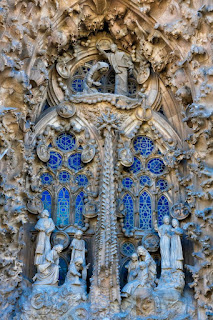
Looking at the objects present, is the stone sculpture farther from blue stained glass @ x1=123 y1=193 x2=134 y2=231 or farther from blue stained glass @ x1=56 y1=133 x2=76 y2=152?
blue stained glass @ x1=56 y1=133 x2=76 y2=152

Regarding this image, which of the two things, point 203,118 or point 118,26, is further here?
point 118,26

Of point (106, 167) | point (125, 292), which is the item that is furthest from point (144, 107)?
point (125, 292)

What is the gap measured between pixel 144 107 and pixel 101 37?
1.66 meters

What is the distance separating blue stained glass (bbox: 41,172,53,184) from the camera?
479 inches

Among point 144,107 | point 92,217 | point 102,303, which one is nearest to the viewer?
point 102,303

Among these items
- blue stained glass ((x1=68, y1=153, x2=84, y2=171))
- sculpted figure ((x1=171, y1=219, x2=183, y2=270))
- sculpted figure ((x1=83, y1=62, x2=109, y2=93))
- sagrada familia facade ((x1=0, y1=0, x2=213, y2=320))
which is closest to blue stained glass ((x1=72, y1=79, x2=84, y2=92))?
sagrada familia facade ((x1=0, y1=0, x2=213, y2=320))

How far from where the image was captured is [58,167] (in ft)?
40.3

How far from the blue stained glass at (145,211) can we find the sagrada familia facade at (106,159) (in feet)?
0.08

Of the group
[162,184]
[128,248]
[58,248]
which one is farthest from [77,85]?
[58,248]

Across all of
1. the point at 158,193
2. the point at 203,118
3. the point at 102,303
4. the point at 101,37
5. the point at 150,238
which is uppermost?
the point at 101,37

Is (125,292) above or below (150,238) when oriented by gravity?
below

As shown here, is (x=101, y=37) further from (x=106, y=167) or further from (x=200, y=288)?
(x=200, y=288)

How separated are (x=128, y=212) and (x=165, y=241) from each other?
0.96 meters

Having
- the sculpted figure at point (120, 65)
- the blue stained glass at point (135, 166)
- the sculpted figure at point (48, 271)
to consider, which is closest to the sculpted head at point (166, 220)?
the blue stained glass at point (135, 166)
